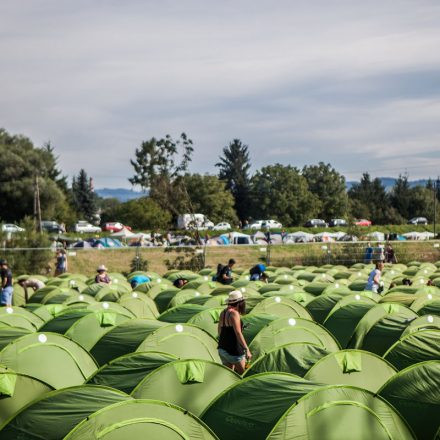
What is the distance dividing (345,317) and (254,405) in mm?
5877

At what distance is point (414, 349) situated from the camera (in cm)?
936

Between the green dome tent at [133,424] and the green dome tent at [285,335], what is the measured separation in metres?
4.12

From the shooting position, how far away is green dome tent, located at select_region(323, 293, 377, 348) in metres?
12.3

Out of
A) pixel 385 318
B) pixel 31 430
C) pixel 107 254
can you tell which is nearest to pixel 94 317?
pixel 385 318

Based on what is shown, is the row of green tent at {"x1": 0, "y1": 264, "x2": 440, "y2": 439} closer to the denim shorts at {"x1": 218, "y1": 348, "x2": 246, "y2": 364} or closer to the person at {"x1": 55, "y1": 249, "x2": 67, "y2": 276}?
the denim shorts at {"x1": 218, "y1": 348, "x2": 246, "y2": 364}

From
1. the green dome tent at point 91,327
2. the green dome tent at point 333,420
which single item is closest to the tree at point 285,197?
the green dome tent at point 91,327

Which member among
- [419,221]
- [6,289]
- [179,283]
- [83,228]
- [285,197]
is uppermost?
[285,197]

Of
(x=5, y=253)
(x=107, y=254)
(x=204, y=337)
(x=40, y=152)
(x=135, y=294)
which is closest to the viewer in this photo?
(x=204, y=337)

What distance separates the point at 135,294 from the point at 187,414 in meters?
8.77

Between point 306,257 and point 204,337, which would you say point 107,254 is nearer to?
point 306,257

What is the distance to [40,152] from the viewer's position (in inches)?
2362

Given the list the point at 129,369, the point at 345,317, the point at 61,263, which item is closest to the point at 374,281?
the point at 345,317

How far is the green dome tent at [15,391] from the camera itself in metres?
7.48

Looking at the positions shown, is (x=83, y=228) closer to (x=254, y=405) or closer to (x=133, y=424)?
(x=254, y=405)
